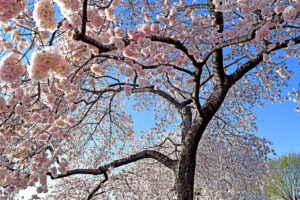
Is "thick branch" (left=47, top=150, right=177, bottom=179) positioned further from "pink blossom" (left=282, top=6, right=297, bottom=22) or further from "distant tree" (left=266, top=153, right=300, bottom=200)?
"distant tree" (left=266, top=153, right=300, bottom=200)

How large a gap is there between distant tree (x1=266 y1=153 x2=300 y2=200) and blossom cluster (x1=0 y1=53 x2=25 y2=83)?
16585 millimetres

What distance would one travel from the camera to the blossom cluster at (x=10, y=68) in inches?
87.7

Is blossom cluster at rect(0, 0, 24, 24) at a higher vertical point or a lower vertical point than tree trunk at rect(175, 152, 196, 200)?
higher

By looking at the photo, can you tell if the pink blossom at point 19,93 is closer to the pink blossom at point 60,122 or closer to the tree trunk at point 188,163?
the pink blossom at point 60,122

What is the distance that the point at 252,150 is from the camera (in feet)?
26.0

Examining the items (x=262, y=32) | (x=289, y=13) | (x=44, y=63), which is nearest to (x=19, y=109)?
(x=44, y=63)

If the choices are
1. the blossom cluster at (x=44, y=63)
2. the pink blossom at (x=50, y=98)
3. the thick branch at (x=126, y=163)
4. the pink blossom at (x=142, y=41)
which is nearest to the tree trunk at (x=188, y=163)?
the thick branch at (x=126, y=163)

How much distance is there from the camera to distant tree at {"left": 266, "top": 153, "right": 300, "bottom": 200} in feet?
52.7

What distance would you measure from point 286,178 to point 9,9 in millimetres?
18622

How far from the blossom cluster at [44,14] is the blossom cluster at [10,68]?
429 mm

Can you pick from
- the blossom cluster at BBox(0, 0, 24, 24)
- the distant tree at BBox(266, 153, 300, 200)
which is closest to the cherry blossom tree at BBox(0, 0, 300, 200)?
the blossom cluster at BBox(0, 0, 24, 24)

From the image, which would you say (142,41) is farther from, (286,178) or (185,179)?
(286,178)

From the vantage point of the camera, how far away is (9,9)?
2.03 metres

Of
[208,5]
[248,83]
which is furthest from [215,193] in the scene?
[208,5]
